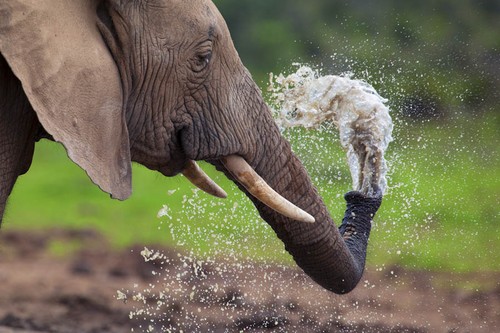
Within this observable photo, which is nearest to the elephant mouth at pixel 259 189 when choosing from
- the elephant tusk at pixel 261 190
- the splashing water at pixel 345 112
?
the elephant tusk at pixel 261 190

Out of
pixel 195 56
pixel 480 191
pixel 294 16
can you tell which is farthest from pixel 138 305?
pixel 195 56

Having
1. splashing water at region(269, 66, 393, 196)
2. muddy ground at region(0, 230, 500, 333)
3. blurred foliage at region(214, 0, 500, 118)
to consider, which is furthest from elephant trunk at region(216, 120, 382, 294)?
blurred foliage at region(214, 0, 500, 118)

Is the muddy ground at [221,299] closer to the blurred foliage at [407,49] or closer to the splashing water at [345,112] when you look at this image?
the blurred foliage at [407,49]

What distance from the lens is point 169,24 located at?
3832mm

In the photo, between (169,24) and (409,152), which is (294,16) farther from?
(169,24)

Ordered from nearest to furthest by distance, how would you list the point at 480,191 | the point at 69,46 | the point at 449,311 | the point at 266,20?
the point at 69,46, the point at 449,311, the point at 480,191, the point at 266,20

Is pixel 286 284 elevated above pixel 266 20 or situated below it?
below

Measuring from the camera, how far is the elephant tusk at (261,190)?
158 inches

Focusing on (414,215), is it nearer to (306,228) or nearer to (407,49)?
(407,49)

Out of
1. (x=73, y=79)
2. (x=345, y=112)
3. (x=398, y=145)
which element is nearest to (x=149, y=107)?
(x=73, y=79)

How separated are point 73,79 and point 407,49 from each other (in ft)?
16.6

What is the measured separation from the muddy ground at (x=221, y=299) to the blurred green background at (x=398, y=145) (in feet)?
0.62

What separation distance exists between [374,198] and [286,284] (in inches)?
105

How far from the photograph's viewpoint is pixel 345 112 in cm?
456
